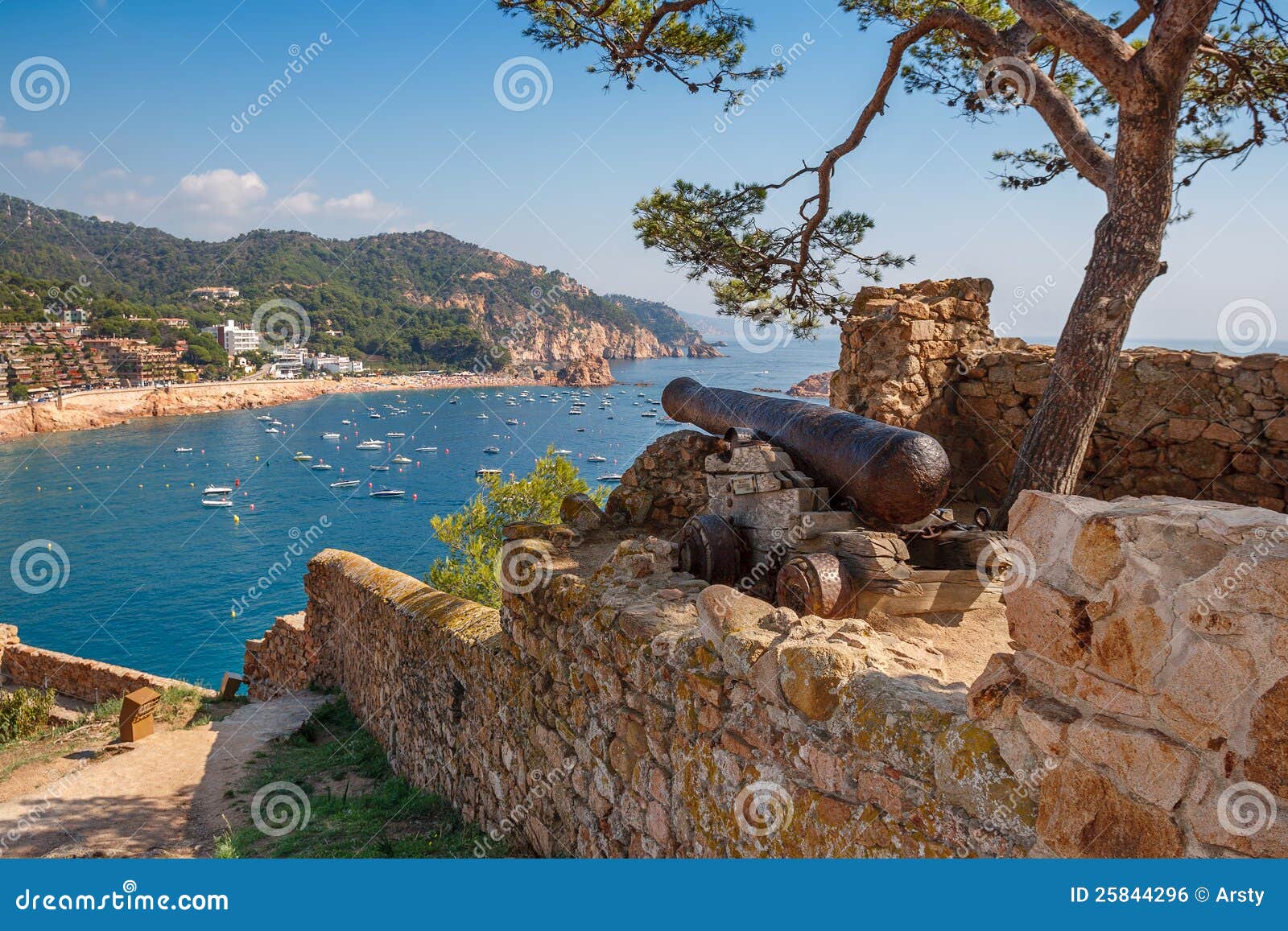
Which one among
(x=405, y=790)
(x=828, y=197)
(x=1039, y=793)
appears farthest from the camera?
(x=828, y=197)

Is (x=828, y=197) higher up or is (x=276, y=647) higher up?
(x=828, y=197)

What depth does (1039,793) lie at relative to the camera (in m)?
2.00

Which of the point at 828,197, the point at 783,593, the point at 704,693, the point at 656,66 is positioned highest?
the point at 656,66

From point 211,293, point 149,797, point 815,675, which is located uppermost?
point 211,293

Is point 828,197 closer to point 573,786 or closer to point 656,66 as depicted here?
point 656,66

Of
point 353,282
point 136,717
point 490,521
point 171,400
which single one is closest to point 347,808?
point 136,717

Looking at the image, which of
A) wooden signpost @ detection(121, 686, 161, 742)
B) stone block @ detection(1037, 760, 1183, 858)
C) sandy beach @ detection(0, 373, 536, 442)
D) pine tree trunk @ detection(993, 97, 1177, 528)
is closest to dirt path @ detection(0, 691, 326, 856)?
wooden signpost @ detection(121, 686, 161, 742)

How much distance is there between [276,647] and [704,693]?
43.3 ft

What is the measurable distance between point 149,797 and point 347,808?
110 inches

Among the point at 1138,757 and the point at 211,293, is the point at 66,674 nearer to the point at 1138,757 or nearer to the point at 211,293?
the point at 1138,757

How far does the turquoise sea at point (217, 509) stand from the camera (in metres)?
33.6

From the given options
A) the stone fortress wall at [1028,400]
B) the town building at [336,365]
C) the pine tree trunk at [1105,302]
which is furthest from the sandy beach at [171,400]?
the pine tree trunk at [1105,302]

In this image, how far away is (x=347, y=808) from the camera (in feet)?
23.0

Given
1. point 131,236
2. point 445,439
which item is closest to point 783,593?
point 445,439
